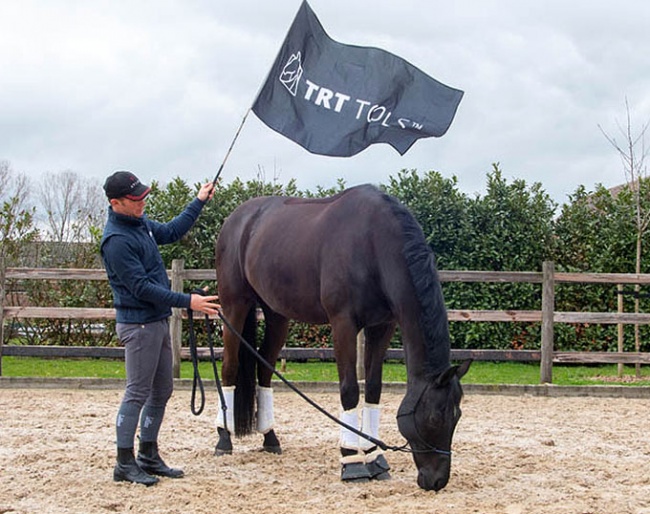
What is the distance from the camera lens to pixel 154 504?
4012 millimetres

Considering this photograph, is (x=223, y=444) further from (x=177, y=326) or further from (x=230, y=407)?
(x=177, y=326)

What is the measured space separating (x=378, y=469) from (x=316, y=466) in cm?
52

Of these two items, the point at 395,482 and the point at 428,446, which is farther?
the point at 395,482

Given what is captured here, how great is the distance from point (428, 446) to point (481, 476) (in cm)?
69

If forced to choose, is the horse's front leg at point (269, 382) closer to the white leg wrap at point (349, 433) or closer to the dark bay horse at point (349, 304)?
the dark bay horse at point (349, 304)

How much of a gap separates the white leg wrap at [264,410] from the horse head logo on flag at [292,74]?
2274 mm

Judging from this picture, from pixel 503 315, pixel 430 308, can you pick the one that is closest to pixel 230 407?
pixel 430 308

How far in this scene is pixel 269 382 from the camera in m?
5.89

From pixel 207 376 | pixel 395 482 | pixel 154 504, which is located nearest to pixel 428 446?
pixel 395 482

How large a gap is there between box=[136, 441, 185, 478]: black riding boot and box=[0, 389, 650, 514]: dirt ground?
0.37 ft

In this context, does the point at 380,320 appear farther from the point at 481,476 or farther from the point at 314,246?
the point at 481,476

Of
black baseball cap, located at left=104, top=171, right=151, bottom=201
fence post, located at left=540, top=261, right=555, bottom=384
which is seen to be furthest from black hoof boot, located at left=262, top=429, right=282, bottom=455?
fence post, located at left=540, top=261, right=555, bottom=384

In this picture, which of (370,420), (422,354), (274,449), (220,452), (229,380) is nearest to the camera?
(422,354)

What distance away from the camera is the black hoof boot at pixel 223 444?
5.40m
